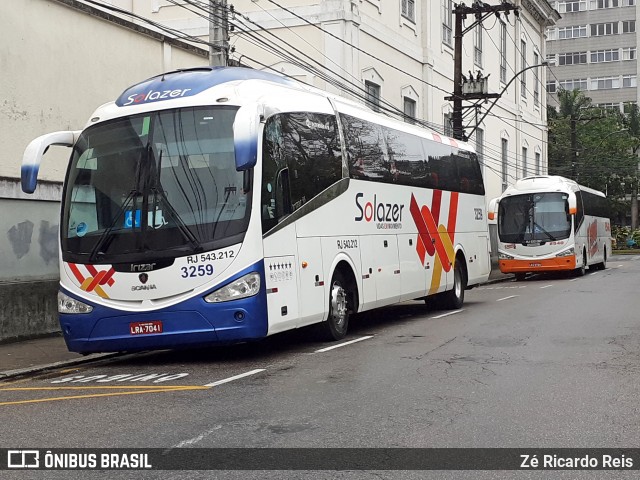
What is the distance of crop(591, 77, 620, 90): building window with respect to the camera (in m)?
93.8

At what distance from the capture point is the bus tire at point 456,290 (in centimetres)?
1886

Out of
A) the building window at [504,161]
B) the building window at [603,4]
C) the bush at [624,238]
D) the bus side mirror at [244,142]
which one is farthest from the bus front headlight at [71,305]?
the building window at [603,4]

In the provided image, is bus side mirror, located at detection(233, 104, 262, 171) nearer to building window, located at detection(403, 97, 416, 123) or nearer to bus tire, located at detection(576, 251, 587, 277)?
building window, located at detection(403, 97, 416, 123)

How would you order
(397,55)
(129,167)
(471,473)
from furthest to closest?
1. (397,55)
2. (129,167)
3. (471,473)

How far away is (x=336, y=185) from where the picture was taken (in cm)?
1334

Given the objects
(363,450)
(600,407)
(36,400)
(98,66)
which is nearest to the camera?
(363,450)

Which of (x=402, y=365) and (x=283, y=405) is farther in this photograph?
(x=402, y=365)

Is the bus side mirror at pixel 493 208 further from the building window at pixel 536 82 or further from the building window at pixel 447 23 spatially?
the building window at pixel 536 82

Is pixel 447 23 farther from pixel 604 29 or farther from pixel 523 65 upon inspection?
pixel 604 29

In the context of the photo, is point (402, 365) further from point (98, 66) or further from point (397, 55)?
point (397, 55)

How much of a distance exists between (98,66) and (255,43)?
35.6 feet

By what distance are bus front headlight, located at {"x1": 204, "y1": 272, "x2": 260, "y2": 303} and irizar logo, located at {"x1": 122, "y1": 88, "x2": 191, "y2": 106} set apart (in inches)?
95.6

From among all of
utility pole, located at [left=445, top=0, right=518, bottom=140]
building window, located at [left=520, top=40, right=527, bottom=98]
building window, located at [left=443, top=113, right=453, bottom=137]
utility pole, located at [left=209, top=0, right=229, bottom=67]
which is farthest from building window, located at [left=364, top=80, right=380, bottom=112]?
building window, located at [left=520, top=40, right=527, bottom=98]

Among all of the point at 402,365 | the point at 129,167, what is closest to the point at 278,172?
the point at 129,167
